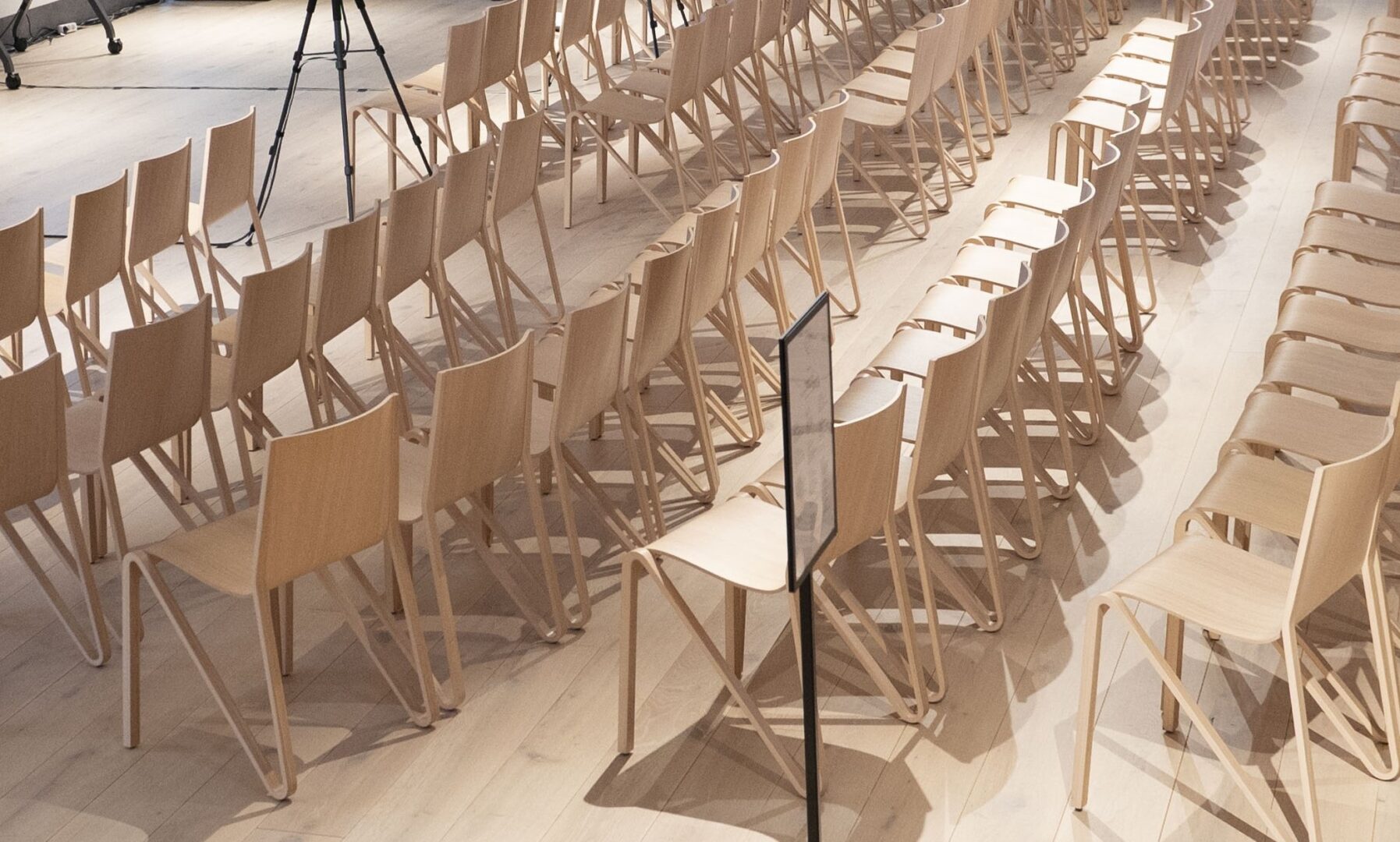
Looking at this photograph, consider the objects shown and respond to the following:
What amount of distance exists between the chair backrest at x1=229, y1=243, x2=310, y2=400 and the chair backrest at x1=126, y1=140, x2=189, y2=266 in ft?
3.56

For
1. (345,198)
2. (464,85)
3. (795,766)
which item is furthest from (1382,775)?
(345,198)

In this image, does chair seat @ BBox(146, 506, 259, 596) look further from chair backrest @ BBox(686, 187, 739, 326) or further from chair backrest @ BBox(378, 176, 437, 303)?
chair backrest @ BBox(686, 187, 739, 326)

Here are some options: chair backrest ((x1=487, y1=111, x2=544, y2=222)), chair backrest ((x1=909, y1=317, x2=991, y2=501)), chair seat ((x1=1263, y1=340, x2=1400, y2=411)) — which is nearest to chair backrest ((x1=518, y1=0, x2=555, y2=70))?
chair backrest ((x1=487, y1=111, x2=544, y2=222))

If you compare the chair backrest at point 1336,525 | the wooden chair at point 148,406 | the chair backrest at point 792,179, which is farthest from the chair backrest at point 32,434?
the chair backrest at point 1336,525

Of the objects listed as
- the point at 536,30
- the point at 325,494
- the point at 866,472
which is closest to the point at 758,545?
the point at 866,472

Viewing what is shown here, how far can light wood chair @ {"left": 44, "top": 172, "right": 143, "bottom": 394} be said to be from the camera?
15.5ft

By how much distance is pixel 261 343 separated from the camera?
418cm

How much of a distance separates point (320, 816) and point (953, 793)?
54.7 inches

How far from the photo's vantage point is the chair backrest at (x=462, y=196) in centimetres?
496

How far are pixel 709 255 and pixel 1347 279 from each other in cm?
197

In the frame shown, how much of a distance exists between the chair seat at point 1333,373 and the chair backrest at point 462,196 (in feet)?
8.33

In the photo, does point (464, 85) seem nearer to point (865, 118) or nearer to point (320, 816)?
point (865, 118)

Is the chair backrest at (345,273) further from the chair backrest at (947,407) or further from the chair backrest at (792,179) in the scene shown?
the chair backrest at (947,407)

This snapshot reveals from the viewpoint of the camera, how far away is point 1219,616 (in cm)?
298
